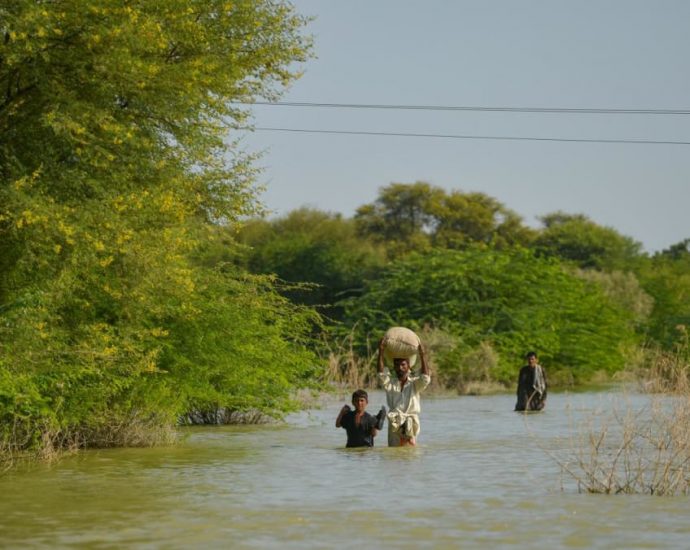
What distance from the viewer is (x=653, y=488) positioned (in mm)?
14688

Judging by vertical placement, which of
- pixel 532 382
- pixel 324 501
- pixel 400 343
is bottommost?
pixel 324 501

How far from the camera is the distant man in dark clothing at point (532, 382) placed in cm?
2933

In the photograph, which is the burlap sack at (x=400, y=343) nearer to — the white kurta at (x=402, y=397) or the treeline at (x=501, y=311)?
the white kurta at (x=402, y=397)

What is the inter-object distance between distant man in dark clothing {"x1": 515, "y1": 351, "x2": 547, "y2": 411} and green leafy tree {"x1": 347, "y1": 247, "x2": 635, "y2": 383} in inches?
643

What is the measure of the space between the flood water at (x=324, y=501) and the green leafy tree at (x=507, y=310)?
2513 centimetres

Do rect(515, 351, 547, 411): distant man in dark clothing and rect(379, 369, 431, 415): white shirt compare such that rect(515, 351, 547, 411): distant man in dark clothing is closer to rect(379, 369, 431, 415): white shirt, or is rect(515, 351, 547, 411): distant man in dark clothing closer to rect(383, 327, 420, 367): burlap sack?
rect(379, 369, 431, 415): white shirt

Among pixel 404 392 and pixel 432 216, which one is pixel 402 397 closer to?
pixel 404 392

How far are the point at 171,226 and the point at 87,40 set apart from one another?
11.2ft

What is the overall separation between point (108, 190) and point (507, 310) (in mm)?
30651

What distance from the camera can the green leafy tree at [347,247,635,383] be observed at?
48250mm

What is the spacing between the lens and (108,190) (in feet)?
65.5

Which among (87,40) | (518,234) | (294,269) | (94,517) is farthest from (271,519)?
(518,234)

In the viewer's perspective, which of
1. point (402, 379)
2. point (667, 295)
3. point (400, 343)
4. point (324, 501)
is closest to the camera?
point (324, 501)

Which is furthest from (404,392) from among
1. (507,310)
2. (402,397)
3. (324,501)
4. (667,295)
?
(667,295)
